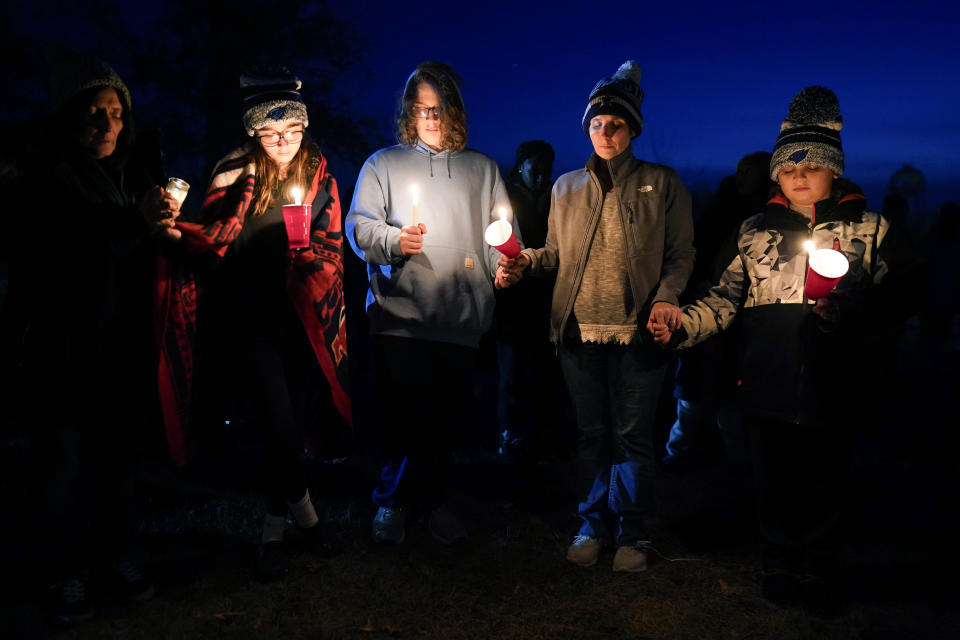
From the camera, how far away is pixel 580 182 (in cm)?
374

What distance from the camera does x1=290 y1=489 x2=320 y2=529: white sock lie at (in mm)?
3633

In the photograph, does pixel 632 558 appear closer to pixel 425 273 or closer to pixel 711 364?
pixel 425 273

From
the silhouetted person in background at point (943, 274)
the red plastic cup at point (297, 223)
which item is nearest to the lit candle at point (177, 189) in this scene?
the red plastic cup at point (297, 223)

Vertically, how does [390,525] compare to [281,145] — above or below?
below

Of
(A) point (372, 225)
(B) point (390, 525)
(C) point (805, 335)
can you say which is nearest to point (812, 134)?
(C) point (805, 335)

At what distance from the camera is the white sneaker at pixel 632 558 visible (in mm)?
3639

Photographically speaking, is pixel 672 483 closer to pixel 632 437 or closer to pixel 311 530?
pixel 632 437

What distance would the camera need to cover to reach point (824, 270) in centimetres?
275

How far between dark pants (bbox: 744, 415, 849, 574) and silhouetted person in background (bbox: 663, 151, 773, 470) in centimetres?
152

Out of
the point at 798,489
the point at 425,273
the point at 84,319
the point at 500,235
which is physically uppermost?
the point at 500,235

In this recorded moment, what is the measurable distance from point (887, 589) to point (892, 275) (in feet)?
5.15

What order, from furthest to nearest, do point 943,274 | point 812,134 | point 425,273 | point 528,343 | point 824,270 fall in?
point 943,274, point 528,343, point 425,273, point 812,134, point 824,270

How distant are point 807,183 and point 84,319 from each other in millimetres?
3196

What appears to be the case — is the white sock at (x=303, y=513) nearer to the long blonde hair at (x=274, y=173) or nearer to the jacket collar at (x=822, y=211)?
the long blonde hair at (x=274, y=173)
